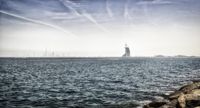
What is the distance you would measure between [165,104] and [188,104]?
3072 millimetres

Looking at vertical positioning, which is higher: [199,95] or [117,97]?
[199,95]

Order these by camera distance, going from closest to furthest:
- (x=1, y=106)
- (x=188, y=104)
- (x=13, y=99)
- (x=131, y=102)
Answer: (x=188, y=104), (x=1, y=106), (x=131, y=102), (x=13, y=99)

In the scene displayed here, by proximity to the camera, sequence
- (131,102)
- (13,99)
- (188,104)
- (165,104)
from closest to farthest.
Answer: (188,104) < (165,104) < (131,102) < (13,99)

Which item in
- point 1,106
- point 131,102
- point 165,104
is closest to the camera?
point 165,104

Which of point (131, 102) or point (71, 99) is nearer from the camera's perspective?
point (131, 102)

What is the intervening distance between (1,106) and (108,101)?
36.5 ft

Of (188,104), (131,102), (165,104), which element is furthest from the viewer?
(131,102)

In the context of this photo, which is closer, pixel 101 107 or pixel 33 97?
pixel 101 107

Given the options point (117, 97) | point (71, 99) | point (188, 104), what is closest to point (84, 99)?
point (71, 99)

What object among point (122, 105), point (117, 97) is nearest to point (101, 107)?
point (122, 105)

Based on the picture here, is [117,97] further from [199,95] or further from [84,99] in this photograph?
[199,95]

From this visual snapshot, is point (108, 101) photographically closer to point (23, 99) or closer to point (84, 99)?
point (84, 99)

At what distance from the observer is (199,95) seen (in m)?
18.7

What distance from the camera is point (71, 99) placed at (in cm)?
2811
